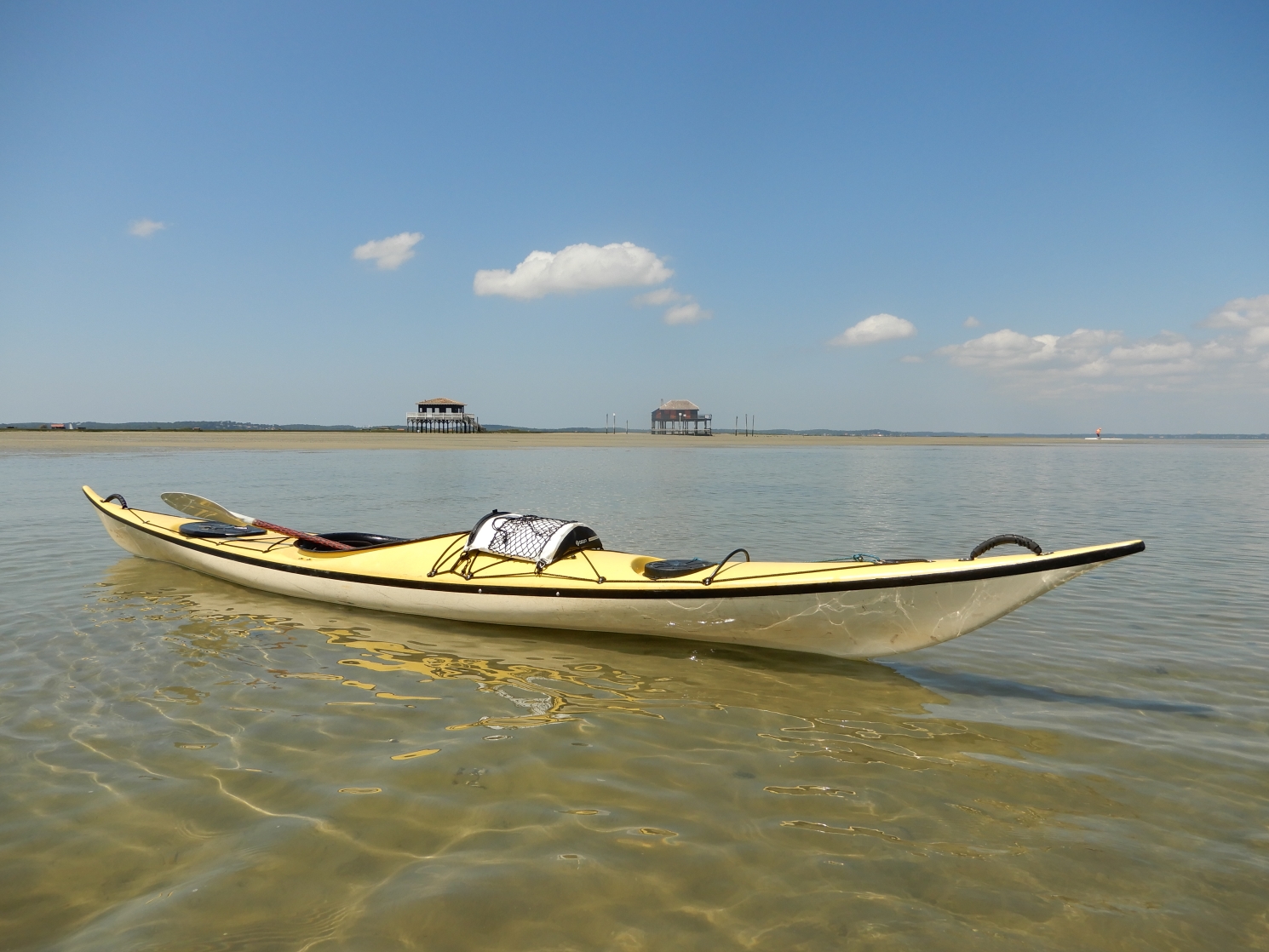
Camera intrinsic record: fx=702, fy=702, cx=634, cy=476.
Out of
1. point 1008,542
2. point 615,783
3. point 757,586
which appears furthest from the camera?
point 757,586

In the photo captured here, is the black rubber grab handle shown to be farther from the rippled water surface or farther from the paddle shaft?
the paddle shaft

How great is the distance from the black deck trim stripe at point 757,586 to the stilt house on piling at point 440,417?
80.9 metres

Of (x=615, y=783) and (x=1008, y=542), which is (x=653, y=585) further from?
(x=1008, y=542)

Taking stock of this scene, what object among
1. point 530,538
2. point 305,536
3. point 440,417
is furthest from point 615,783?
point 440,417

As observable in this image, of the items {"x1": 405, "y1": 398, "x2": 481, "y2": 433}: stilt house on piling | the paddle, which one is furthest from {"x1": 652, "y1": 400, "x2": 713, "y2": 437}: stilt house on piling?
the paddle

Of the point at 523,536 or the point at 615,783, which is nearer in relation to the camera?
the point at 615,783

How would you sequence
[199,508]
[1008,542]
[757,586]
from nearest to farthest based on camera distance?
[1008,542] → [757,586] → [199,508]

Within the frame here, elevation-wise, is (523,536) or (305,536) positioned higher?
(523,536)

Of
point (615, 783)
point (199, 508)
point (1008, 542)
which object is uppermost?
point (1008, 542)

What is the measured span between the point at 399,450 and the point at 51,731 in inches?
1950

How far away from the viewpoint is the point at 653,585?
6691 mm

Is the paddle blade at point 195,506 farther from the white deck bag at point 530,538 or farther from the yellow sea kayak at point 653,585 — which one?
the white deck bag at point 530,538

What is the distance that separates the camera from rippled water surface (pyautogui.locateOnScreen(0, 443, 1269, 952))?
3.07 meters

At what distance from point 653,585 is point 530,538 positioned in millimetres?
1783
